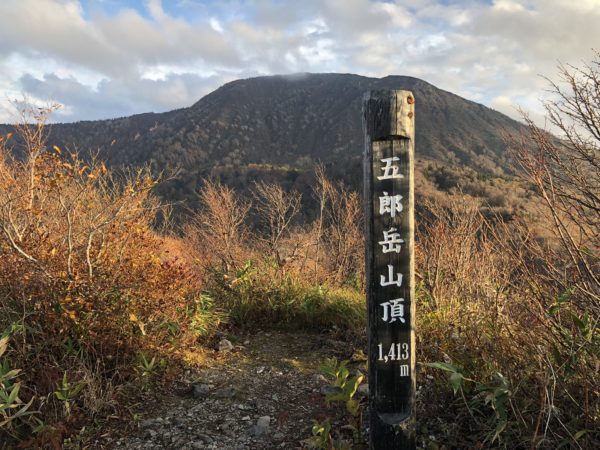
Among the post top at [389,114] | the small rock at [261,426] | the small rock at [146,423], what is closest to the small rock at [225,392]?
the small rock at [261,426]

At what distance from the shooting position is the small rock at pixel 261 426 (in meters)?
2.97

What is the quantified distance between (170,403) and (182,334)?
73 centimetres

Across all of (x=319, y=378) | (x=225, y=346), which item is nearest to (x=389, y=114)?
(x=319, y=378)

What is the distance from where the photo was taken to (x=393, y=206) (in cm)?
233

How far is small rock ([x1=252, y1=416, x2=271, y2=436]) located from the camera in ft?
9.74

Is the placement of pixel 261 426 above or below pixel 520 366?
below

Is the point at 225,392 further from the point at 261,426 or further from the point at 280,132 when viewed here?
the point at 280,132

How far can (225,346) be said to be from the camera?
4.27 metres

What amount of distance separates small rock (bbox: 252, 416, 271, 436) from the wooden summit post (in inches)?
37.1

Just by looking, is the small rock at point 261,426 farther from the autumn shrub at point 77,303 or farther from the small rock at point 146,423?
the autumn shrub at point 77,303

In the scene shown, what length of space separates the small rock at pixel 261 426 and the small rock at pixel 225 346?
1260 mm

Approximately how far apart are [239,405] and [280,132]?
277 feet

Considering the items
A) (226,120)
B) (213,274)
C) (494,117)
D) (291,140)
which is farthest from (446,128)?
(213,274)

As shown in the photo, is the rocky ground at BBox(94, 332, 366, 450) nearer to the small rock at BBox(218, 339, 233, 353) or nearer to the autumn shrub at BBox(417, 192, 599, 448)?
the small rock at BBox(218, 339, 233, 353)
